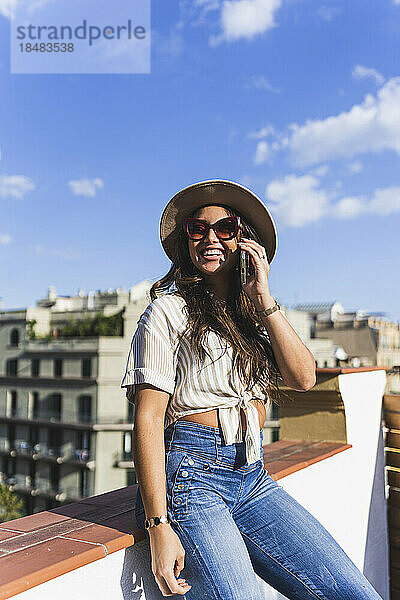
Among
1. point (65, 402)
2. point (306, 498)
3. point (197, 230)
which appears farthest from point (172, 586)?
point (65, 402)

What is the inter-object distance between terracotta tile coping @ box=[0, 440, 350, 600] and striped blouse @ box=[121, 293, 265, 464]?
262 millimetres

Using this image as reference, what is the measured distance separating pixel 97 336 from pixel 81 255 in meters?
32.3

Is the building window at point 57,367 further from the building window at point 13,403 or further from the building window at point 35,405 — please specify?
the building window at point 13,403

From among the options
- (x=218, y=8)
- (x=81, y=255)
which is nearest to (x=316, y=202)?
(x=81, y=255)

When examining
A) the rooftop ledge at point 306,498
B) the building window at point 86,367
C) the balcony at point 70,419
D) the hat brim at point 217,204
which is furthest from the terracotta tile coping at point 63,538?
the building window at point 86,367

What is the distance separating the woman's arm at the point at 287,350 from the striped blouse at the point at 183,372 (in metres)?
0.11

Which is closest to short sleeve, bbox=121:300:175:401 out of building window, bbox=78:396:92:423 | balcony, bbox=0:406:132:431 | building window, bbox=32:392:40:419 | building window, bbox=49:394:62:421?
balcony, bbox=0:406:132:431

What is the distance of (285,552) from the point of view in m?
1.35

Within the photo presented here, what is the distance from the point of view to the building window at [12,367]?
112ft

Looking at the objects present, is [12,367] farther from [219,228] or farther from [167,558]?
[167,558]

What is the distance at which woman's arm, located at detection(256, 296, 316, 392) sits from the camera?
1390mm

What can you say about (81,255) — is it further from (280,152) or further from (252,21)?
(252,21)

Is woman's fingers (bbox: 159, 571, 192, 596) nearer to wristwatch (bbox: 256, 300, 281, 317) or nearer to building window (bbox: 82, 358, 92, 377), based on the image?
wristwatch (bbox: 256, 300, 281, 317)

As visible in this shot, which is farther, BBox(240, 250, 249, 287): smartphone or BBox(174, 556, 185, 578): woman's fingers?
BBox(240, 250, 249, 287): smartphone
